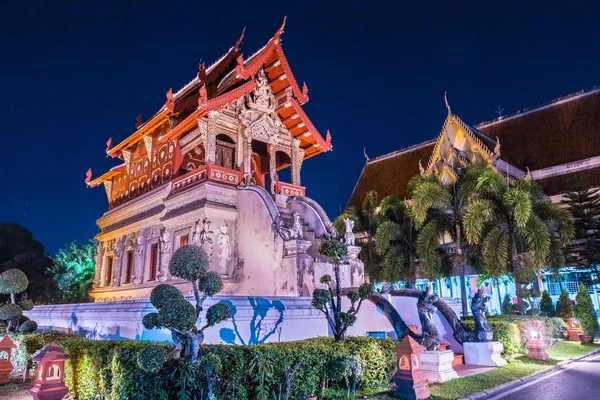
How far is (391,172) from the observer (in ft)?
112

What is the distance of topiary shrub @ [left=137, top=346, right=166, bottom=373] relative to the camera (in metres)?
5.07

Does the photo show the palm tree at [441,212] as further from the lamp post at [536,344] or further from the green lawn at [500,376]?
the lamp post at [536,344]

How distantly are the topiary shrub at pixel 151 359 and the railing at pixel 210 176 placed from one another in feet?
33.3

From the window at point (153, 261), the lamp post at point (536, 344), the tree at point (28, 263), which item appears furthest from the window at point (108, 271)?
the lamp post at point (536, 344)

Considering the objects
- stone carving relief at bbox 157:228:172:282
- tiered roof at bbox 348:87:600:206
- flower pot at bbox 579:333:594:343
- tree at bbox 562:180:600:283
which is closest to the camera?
flower pot at bbox 579:333:594:343

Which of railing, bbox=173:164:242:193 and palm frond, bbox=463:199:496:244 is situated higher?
railing, bbox=173:164:242:193

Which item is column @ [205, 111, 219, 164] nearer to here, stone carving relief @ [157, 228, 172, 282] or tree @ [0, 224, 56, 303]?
stone carving relief @ [157, 228, 172, 282]

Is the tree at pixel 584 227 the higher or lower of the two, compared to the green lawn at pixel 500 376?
higher

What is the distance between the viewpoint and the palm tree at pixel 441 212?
16250 millimetres

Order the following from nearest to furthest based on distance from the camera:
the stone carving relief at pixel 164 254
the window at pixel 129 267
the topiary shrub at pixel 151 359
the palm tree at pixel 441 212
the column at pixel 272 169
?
1. the topiary shrub at pixel 151 359
2. the stone carving relief at pixel 164 254
3. the palm tree at pixel 441 212
4. the column at pixel 272 169
5. the window at pixel 129 267

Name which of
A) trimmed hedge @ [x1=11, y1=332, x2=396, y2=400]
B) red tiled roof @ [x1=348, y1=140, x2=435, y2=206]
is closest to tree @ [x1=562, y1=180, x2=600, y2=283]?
red tiled roof @ [x1=348, y1=140, x2=435, y2=206]

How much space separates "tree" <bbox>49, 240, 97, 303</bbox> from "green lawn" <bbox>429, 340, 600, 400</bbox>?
24.7 m

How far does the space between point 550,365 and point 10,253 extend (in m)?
37.9

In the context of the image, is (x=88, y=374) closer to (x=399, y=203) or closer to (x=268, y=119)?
(x=268, y=119)
